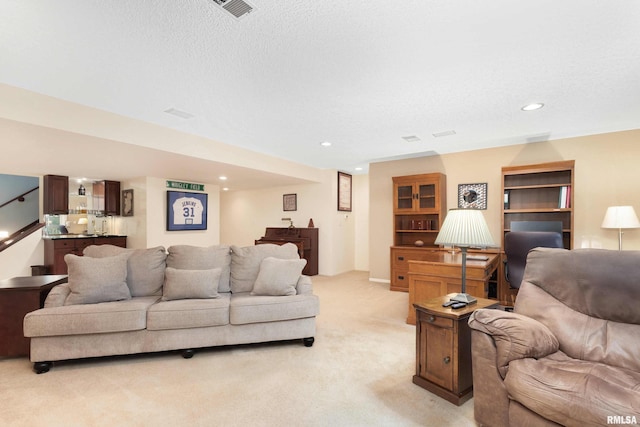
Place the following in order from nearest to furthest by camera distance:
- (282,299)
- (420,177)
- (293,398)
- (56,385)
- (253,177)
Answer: (293,398)
(56,385)
(282,299)
(420,177)
(253,177)

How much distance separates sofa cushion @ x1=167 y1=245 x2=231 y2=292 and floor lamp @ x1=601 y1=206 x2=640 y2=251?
459 cm

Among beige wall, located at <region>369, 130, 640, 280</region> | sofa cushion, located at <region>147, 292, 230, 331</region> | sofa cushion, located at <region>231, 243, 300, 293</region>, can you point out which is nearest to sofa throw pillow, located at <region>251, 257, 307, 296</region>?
sofa cushion, located at <region>231, 243, 300, 293</region>

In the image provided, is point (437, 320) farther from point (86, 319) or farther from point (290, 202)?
point (290, 202)

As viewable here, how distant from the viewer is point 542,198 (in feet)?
14.3

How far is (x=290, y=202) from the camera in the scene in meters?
7.13

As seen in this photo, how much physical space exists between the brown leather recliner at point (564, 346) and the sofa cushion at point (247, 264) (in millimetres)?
2136

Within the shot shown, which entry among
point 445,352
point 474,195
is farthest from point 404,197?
point 445,352

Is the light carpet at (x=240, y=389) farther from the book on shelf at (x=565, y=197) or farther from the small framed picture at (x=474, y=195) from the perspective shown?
the book on shelf at (x=565, y=197)

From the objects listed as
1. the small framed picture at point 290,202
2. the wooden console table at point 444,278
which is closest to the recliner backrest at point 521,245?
the wooden console table at point 444,278

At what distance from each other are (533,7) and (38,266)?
25.0ft

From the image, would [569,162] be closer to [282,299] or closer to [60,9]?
[282,299]

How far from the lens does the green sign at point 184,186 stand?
6.20 meters

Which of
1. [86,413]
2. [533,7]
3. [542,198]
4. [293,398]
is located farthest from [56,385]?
[542,198]

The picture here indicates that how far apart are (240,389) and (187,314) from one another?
85 cm
